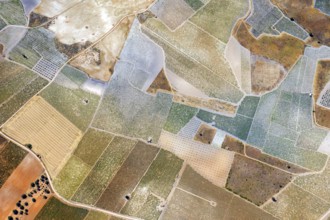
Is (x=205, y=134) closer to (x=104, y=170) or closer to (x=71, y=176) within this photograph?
(x=104, y=170)

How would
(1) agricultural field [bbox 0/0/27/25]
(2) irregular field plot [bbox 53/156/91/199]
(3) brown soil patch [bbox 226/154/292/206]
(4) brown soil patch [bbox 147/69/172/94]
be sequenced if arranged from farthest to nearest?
(1) agricultural field [bbox 0/0/27/25]
(4) brown soil patch [bbox 147/69/172/94]
(3) brown soil patch [bbox 226/154/292/206]
(2) irregular field plot [bbox 53/156/91/199]

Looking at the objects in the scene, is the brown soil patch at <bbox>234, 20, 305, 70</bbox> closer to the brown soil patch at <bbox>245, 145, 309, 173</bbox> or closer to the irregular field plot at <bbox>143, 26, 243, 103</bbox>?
the irregular field plot at <bbox>143, 26, 243, 103</bbox>

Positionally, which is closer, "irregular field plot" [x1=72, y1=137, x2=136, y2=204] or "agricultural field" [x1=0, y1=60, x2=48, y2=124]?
"irregular field plot" [x1=72, y1=137, x2=136, y2=204]

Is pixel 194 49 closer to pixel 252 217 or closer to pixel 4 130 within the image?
pixel 252 217

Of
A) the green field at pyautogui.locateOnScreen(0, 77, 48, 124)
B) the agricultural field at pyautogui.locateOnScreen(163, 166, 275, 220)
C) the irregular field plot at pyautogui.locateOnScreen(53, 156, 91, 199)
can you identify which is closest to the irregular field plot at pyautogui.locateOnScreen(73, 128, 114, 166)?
the irregular field plot at pyautogui.locateOnScreen(53, 156, 91, 199)

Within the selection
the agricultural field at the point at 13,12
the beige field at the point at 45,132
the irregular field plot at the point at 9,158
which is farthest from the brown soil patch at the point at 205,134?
the agricultural field at the point at 13,12

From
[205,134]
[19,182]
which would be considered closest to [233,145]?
[205,134]
